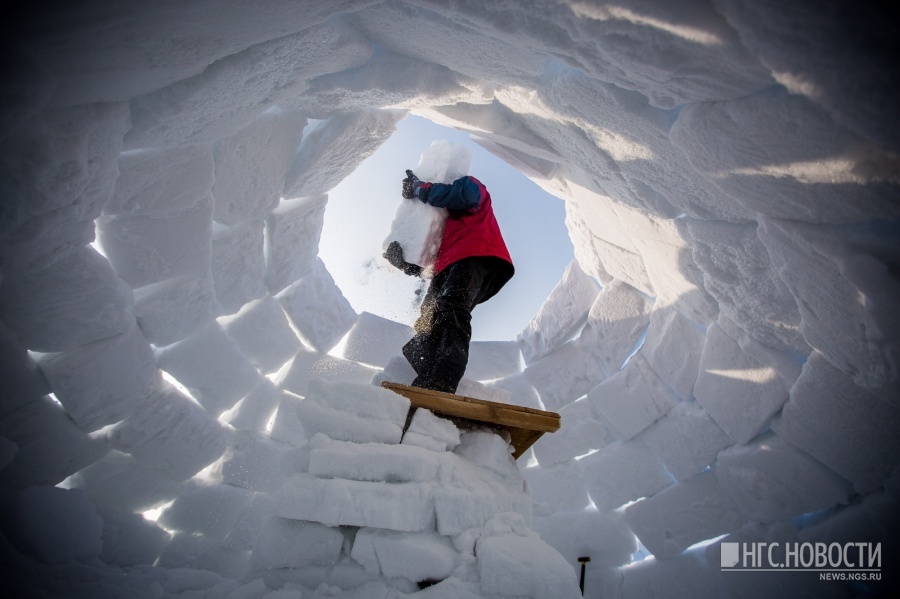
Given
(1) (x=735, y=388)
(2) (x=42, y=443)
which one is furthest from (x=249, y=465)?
(1) (x=735, y=388)

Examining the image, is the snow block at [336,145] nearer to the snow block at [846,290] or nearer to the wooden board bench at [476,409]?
the wooden board bench at [476,409]

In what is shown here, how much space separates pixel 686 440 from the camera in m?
3.01

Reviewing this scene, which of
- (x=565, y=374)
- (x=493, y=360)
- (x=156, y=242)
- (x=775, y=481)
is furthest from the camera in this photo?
(x=493, y=360)

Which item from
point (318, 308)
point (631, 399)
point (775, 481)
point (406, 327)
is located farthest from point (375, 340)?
point (775, 481)

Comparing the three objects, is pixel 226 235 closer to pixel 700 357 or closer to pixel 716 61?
pixel 716 61

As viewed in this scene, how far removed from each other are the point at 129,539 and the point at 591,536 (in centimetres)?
329

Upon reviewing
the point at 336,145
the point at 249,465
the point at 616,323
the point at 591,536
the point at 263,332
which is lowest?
the point at 591,536

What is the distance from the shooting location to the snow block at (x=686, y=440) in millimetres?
2855

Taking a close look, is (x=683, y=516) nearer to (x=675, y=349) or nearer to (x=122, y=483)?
(x=675, y=349)

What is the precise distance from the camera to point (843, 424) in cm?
187

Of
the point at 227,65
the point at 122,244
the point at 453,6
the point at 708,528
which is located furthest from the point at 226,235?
the point at 708,528

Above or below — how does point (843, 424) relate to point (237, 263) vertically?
below

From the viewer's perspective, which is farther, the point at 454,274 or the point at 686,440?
the point at 686,440

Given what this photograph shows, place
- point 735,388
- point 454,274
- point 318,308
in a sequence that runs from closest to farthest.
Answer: point 454,274 < point 735,388 < point 318,308
